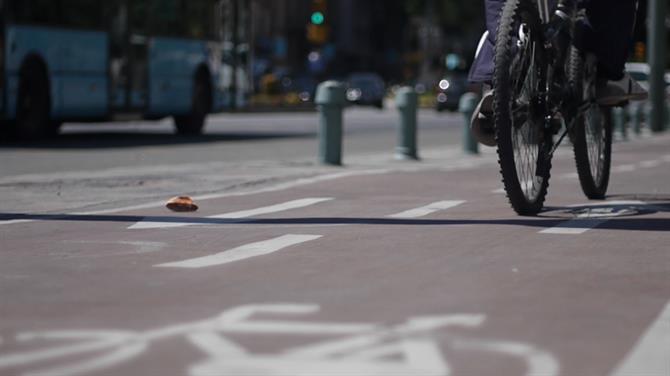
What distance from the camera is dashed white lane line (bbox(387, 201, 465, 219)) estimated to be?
10.6 metres

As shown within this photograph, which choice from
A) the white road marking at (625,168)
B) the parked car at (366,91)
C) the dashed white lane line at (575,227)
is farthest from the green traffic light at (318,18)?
the dashed white lane line at (575,227)

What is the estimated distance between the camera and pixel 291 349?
5.29 metres

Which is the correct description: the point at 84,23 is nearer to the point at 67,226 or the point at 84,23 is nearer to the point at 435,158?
the point at 435,158

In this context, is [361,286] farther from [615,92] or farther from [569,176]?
[569,176]

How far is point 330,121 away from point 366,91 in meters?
54.3

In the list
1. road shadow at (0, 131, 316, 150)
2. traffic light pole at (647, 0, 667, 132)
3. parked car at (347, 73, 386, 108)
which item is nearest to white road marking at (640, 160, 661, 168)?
road shadow at (0, 131, 316, 150)

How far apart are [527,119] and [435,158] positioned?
11384 millimetres

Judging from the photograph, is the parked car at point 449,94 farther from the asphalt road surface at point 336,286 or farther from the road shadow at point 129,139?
the asphalt road surface at point 336,286

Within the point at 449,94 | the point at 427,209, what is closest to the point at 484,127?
the point at 427,209

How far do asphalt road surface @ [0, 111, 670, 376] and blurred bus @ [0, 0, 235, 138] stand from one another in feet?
39.4

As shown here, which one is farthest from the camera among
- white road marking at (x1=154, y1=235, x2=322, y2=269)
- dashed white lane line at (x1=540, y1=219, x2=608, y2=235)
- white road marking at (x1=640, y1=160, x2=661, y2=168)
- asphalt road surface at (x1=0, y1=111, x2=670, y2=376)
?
white road marking at (x1=640, y1=160, x2=661, y2=168)

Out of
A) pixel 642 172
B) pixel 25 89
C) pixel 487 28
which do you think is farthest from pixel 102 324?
pixel 25 89

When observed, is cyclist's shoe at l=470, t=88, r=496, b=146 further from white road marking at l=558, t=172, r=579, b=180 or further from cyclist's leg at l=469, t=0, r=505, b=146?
white road marking at l=558, t=172, r=579, b=180

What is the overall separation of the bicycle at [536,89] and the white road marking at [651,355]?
3735mm
